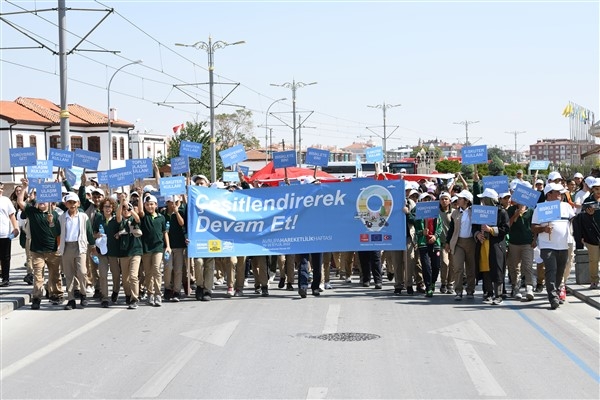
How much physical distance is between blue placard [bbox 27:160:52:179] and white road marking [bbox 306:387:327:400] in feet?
32.9

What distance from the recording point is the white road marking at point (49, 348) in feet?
33.0

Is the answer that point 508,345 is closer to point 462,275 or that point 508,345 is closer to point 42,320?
point 462,275

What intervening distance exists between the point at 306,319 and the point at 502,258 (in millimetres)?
3618

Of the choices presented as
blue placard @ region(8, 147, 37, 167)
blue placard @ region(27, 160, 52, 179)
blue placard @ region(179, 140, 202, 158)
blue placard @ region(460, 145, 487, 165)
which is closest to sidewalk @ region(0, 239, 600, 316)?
blue placard @ region(27, 160, 52, 179)

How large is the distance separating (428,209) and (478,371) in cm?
672

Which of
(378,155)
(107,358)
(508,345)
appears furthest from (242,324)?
(378,155)

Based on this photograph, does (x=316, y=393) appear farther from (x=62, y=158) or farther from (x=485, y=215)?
(x=62, y=158)

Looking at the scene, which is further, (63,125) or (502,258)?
(63,125)

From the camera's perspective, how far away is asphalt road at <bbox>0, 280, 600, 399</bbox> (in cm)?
890

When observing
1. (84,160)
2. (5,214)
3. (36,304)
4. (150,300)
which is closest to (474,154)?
(150,300)

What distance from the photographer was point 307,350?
35.8ft

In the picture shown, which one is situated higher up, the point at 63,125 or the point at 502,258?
the point at 63,125

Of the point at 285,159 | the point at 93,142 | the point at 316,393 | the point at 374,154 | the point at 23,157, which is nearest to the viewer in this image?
the point at 316,393

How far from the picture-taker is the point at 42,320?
45.8 ft
